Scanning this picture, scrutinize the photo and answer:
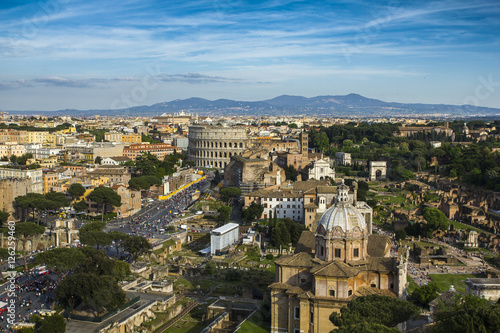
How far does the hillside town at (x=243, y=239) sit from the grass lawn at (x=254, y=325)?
0.15 meters

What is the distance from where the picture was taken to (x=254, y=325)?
25.8 metres

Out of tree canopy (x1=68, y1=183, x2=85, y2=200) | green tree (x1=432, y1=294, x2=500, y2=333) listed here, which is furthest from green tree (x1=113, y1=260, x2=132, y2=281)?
tree canopy (x1=68, y1=183, x2=85, y2=200)

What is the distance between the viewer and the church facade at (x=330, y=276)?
23484mm

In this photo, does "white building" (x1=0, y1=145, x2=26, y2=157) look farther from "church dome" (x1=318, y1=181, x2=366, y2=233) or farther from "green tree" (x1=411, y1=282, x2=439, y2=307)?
"green tree" (x1=411, y1=282, x2=439, y2=307)

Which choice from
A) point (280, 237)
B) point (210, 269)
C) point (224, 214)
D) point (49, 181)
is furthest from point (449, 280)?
point (49, 181)

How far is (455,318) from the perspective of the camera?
58.8ft

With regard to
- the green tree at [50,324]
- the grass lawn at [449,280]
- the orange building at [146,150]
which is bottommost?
the grass lawn at [449,280]

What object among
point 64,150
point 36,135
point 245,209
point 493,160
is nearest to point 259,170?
point 245,209

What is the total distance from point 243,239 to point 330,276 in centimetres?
1851

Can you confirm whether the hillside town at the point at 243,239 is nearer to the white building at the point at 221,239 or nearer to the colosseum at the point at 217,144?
the white building at the point at 221,239

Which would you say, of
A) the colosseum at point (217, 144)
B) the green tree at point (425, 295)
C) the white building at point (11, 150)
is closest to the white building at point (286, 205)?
the green tree at point (425, 295)

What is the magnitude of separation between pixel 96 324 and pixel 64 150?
60.2 metres

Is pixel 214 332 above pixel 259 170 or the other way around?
the other way around

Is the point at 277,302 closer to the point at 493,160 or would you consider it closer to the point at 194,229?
the point at 194,229
